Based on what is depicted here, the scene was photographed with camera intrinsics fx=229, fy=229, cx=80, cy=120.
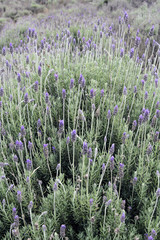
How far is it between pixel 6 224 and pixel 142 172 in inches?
40.2

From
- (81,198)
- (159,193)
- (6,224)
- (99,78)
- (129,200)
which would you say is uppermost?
(99,78)

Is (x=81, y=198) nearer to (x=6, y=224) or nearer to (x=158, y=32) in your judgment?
(x=6, y=224)

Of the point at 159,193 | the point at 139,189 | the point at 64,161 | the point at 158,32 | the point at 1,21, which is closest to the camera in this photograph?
the point at 159,193

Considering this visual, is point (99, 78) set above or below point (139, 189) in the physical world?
above

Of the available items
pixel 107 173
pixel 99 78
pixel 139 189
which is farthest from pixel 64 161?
pixel 99 78

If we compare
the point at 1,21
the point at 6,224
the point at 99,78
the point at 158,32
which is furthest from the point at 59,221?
the point at 1,21

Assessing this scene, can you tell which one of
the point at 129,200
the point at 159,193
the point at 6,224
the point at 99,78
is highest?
the point at 99,78

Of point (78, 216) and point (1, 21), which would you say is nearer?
point (78, 216)

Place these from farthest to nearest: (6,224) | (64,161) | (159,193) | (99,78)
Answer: (99,78)
(64,161)
(6,224)
(159,193)

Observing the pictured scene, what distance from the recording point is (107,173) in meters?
1.79

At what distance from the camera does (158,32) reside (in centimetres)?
675

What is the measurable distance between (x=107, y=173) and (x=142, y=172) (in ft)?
0.90

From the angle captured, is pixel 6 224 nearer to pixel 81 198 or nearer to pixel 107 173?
pixel 81 198

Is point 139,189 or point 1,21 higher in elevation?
point 1,21
